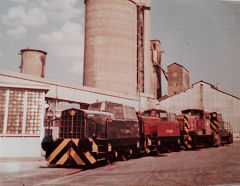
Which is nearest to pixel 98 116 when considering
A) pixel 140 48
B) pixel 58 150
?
pixel 58 150

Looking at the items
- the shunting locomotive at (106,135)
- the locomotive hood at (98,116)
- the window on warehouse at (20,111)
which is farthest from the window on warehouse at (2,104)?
the locomotive hood at (98,116)

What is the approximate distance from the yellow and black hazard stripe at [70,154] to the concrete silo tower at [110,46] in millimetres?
23960

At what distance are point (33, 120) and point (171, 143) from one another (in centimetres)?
872

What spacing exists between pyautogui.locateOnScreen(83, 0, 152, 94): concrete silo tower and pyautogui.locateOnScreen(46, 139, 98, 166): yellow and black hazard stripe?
23960 mm

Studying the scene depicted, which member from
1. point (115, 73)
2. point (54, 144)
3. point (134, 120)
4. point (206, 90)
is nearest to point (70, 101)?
point (115, 73)

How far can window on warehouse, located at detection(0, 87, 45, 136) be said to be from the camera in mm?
13102

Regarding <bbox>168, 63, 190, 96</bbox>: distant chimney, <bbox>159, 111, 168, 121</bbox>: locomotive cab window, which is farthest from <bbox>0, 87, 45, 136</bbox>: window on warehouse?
<bbox>168, 63, 190, 96</bbox>: distant chimney

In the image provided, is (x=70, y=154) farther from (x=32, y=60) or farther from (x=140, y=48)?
(x=140, y=48)

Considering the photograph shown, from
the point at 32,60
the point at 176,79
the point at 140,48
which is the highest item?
the point at 140,48

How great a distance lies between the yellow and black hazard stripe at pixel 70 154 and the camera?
936 centimetres

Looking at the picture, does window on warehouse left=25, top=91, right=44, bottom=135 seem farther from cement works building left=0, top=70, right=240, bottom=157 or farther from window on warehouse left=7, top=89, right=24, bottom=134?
window on warehouse left=7, top=89, right=24, bottom=134

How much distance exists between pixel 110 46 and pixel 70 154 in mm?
26231

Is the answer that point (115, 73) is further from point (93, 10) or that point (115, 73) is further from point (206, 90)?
point (206, 90)

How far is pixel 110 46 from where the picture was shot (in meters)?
34.4
